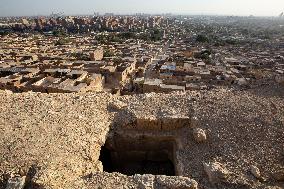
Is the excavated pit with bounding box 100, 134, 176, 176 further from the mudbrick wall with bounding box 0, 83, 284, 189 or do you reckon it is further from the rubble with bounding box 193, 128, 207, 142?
the rubble with bounding box 193, 128, 207, 142

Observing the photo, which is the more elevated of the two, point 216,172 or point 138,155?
point 216,172

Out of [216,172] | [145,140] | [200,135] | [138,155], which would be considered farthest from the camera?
[138,155]

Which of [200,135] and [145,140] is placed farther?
[145,140]

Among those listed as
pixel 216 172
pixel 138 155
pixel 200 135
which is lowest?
pixel 138 155

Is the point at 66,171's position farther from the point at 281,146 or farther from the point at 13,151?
the point at 281,146

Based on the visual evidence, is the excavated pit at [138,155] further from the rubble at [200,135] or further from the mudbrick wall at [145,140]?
the rubble at [200,135]

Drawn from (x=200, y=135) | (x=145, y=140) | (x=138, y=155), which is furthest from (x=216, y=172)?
(x=138, y=155)

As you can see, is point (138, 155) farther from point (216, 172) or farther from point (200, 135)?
point (216, 172)

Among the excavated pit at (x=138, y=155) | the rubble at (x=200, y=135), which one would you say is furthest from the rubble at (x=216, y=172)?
the excavated pit at (x=138, y=155)
